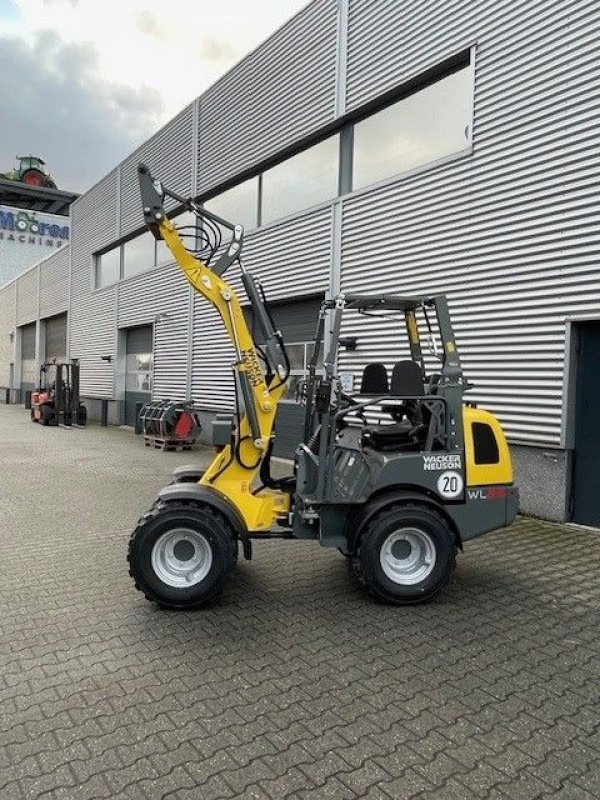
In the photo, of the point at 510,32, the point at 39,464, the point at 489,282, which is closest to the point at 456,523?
the point at 489,282

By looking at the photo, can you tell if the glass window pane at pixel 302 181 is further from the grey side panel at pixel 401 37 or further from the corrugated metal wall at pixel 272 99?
the grey side panel at pixel 401 37

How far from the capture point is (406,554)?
187 inches

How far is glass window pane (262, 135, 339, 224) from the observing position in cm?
1145

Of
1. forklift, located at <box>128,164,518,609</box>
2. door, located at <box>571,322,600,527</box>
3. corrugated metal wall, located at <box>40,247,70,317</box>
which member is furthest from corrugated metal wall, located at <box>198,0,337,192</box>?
corrugated metal wall, located at <box>40,247,70,317</box>

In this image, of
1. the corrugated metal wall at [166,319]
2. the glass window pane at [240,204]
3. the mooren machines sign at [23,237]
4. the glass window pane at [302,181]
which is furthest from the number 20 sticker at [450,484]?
the mooren machines sign at [23,237]

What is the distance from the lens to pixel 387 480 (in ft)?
15.2

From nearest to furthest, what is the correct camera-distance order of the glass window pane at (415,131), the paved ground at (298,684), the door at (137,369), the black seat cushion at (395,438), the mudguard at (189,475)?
the paved ground at (298,684)
the black seat cushion at (395,438)
the mudguard at (189,475)
the glass window pane at (415,131)
the door at (137,369)

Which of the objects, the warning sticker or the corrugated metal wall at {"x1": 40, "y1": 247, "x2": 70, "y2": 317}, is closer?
the warning sticker

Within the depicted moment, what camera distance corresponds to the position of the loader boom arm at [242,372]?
16.1ft

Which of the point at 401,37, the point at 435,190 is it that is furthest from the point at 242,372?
the point at 401,37

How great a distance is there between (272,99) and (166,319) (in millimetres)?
6964

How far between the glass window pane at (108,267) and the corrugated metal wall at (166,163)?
53.0 inches

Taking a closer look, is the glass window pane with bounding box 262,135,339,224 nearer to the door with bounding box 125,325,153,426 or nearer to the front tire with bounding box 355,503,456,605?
the door with bounding box 125,325,153,426

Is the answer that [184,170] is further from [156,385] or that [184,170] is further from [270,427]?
[270,427]
